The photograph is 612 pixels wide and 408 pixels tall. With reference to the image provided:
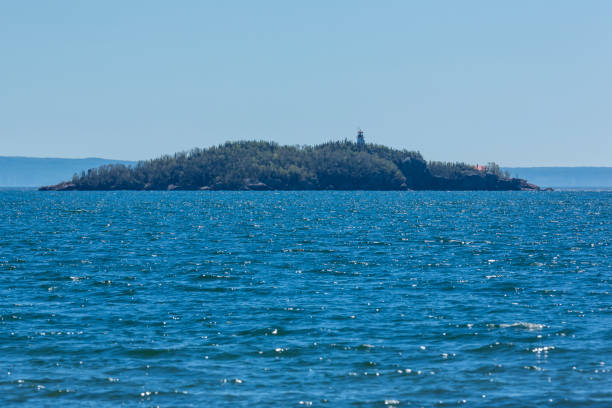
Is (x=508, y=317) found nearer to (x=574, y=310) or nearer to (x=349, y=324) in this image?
(x=574, y=310)

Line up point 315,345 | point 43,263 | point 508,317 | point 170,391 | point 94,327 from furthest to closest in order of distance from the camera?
point 43,263 → point 508,317 → point 94,327 → point 315,345 → point 170,391

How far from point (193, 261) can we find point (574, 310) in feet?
86.5

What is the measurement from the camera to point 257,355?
890 inches

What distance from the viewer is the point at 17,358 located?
22.3m

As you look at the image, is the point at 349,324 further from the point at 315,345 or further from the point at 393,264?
the point at 393,264

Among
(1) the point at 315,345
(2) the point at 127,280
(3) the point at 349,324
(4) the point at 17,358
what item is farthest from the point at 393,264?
(4) the point at 17,358

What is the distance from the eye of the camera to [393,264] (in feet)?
153

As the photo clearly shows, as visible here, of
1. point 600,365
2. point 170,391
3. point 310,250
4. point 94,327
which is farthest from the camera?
point 310,250

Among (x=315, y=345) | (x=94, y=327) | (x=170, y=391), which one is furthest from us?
(x=94, y=327)

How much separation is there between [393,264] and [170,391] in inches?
1145

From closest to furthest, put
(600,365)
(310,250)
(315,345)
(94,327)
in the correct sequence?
(600,365)
(315,345)
(94,327)
(310,250)

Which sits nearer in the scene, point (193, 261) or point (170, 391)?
point (170, 391)

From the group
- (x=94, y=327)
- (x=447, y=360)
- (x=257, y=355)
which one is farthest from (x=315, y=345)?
(x=94, y=327)

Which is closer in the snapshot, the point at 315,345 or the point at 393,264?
the point at 315,345
